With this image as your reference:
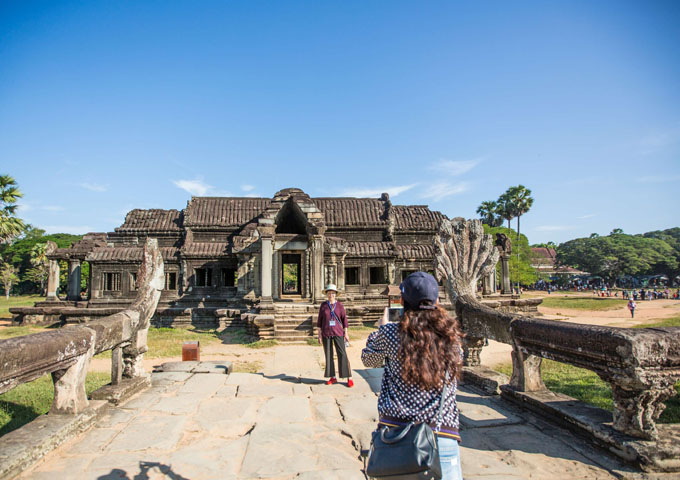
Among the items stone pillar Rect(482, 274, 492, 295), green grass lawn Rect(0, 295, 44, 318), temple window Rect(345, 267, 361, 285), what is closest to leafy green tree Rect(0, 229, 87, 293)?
green grass lawn Rect(0, 295, 44, 318)

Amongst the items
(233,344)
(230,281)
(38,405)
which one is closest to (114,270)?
(230,281)

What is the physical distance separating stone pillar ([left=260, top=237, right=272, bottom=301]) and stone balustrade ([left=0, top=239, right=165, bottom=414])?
25.3 ft

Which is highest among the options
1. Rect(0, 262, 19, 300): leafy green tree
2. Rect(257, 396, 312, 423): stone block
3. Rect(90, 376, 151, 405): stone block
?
Rect(0, 262, 19, 300): leafy green tree

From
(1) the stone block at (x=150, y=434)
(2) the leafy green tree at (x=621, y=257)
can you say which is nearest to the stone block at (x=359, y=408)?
(1) the stone block at (x=150, y=434)

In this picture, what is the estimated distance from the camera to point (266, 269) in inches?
572

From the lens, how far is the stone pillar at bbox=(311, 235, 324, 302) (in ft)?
48.7

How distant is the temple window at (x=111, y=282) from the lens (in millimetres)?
20500

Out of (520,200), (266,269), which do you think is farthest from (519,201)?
(266,269)

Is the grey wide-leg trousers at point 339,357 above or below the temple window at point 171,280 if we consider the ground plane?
below

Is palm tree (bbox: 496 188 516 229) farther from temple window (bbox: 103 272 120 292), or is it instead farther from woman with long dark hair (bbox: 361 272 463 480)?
woman with long dark hair (bbox: 361 272 463 480)

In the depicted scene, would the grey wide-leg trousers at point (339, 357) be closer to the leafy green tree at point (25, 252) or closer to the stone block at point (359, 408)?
the stone block at point (359, 408)

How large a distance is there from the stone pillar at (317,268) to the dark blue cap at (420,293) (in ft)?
40.9

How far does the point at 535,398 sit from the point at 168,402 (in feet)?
15.2

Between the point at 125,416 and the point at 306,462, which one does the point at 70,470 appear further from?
the point at 306,462
